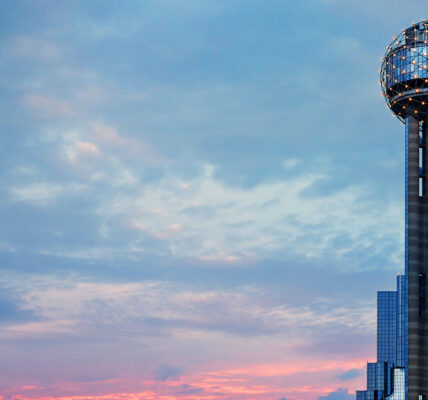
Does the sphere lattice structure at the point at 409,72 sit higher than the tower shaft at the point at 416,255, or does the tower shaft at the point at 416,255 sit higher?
the sphere lattice structure at the point at 409,72

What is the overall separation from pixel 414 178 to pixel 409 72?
20.2 meters

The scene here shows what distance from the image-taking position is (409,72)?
142 m

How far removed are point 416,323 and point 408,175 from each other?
26118 mm

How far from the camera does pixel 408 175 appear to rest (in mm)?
137750

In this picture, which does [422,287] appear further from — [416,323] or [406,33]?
[406,33]

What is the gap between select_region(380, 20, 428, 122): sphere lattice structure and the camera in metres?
141

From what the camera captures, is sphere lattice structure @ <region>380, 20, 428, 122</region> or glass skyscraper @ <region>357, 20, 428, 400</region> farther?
sphere lattice structure @ <region>380, 20, 428, 122</region>

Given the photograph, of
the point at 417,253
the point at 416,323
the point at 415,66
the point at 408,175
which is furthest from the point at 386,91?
the point at 416,323

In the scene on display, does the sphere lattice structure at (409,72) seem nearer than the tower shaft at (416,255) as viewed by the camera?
No

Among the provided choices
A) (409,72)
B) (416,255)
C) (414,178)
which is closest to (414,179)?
(414,178)

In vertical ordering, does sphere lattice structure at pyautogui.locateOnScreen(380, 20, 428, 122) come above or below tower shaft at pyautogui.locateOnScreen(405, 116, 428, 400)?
above

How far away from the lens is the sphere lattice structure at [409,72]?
463ft

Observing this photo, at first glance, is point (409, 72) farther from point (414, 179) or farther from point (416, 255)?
point (416, 255)

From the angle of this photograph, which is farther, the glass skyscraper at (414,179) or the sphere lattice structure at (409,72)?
the sphere lattice structure at (409,72)
